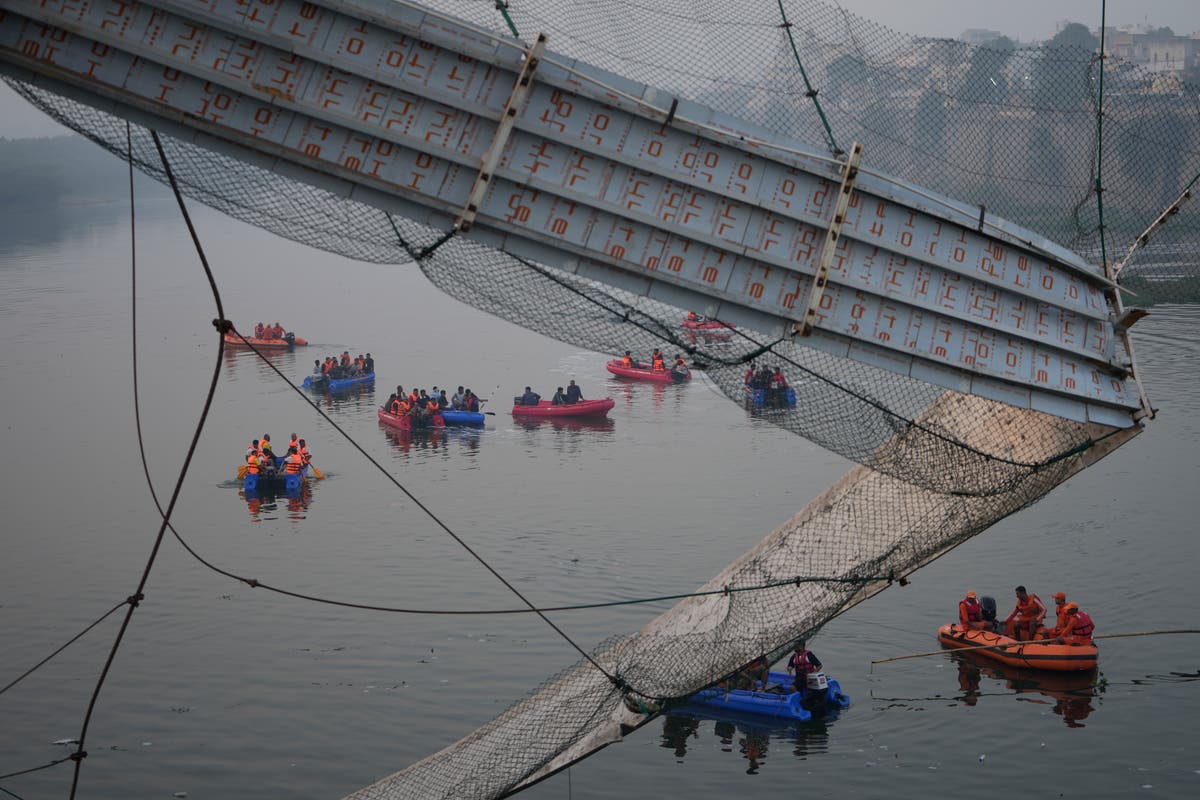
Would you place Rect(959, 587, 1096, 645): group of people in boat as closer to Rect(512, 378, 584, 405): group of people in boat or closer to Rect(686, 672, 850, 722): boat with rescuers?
Rect(686, 672, 850, 722): boat with rescuers

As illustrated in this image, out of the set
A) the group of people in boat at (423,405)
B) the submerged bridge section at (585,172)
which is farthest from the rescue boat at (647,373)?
the submerged bridge section at (585,172)

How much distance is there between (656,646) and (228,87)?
286 inches

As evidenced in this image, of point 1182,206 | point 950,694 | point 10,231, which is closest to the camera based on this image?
point 1182,206

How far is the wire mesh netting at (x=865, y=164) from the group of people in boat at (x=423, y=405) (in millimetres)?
28083

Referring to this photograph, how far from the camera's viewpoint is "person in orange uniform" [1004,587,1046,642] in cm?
2372

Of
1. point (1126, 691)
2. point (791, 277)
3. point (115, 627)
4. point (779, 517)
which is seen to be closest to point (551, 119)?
point (791, 277)

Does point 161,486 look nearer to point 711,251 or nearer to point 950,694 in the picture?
point 950,694

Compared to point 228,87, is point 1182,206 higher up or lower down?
higher up

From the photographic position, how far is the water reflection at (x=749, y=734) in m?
20.8

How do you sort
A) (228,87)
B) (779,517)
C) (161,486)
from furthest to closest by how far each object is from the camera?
(161,486) → (779,517) → (228,87)

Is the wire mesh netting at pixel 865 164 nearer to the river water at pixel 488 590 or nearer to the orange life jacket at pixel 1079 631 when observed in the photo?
the river water at pixel 488 590

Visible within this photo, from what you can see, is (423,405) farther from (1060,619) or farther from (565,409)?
(1060,619)

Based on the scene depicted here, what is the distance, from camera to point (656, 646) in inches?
544

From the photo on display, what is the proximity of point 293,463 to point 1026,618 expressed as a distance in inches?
799
